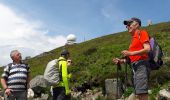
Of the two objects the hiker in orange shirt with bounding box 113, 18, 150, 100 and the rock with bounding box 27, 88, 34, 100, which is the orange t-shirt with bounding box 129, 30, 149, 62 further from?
the rock with bounding box 27, 88, 34, 100

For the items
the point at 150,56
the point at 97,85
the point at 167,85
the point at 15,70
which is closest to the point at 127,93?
the point at 167,85

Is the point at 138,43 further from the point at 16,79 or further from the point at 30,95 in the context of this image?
the point at 30,95

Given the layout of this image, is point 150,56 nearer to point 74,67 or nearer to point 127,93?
point 127,93

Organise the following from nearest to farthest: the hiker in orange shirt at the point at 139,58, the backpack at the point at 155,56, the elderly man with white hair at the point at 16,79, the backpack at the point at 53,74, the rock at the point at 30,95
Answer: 1. the hiker in orange shirt at the point at 139,58
2. the backpack at the point at 155,56
3. the elderly man with white hair at the point at 16,79
4. the backpack at the point at 53,74
5. the rock at the point at 30,95

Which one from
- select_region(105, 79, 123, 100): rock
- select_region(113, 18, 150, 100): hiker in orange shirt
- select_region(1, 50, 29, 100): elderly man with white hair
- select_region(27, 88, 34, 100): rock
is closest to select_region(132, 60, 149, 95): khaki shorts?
select_region(113, 18, 150, 100): hiker in orange shirt

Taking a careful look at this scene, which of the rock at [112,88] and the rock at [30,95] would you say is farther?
the rock at [30,95]

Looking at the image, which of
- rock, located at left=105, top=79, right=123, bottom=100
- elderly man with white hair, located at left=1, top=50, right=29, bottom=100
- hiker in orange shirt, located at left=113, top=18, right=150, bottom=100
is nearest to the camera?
hiker in orange shirt, located at left=113, top=18, right=150, bottom=100

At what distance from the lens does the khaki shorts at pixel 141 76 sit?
9.38 meters

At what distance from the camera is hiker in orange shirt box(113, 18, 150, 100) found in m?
9.36

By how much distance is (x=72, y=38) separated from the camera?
77312 mm

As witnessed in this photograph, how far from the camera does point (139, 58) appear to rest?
957 centimetres

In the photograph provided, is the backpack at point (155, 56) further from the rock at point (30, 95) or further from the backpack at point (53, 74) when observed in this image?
the rock at point (30, 95)

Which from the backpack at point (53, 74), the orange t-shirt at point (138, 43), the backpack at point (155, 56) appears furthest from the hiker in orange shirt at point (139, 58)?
the backpack at point (53, 74)

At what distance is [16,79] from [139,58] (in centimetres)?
389
